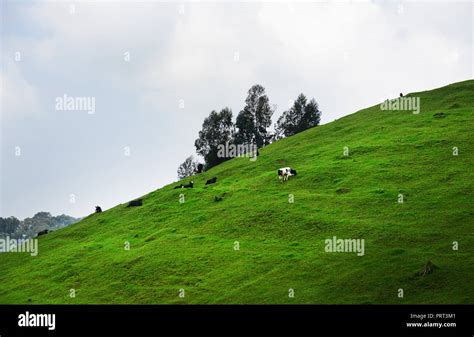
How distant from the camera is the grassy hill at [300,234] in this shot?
4084 cm

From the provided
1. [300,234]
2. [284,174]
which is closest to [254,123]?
[284,174]

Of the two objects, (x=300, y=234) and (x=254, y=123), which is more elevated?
(x=254, y=123)

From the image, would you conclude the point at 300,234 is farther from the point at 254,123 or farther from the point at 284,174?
the point at 254,123

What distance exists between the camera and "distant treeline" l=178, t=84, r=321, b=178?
115375 millimetres

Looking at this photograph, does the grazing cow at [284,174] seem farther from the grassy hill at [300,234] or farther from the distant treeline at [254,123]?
the distant treeline at [254,123]

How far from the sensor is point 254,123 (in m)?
118

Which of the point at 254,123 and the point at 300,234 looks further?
the point at 254,123

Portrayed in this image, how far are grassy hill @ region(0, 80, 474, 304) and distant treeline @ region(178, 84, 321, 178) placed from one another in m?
36.9

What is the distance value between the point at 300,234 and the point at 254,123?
68.7 metres

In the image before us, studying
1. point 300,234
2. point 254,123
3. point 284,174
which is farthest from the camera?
point 254,123

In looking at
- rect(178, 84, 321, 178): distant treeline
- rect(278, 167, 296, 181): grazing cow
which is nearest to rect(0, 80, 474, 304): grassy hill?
rect(278, 167, 296, 181): grazing cow

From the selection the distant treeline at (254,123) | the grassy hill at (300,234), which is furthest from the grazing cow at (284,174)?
the distant treeline at (254,123)

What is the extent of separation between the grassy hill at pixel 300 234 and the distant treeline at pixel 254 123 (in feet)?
121
